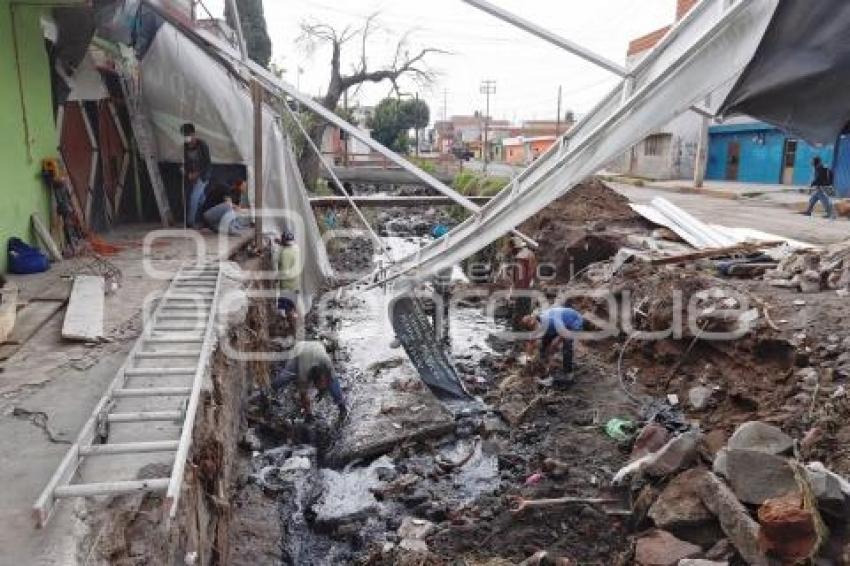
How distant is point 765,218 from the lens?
1384 cm

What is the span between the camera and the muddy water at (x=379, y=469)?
5656mm

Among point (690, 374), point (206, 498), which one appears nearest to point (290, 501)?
point (206, 498)

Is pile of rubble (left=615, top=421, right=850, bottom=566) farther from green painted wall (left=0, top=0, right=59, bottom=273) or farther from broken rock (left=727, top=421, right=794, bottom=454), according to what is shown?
green painted wall (left=0, top=0, right=59, bottom=273)

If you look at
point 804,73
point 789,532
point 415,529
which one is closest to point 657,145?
point 415,529

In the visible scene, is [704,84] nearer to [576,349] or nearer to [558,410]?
[558,410]

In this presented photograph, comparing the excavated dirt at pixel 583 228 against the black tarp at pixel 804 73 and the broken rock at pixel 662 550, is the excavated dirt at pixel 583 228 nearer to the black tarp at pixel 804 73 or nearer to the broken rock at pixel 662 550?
the broken rock at pixel 662 550

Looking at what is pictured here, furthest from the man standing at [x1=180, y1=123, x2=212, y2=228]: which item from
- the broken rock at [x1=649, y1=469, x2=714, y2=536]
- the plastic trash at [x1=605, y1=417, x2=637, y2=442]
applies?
the broken rock at [x1=649, y1=469, x2=714, y2=536]

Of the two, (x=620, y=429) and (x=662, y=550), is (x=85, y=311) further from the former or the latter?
(x=620, y=429)

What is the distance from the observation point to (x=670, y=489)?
16.0 feet

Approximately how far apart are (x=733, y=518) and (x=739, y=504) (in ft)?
0.39

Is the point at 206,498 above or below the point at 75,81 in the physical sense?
below

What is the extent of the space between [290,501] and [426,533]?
139 centimetres

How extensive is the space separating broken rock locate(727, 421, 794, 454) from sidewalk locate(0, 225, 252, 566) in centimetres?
441

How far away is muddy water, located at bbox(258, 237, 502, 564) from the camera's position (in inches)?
223
